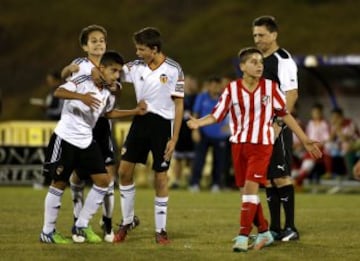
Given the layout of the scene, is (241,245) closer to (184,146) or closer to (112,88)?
(112,88)

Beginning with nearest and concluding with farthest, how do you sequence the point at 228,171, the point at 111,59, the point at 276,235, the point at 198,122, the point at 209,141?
1. the point at 198,122
2. the point at 111,59
3. the point at 276,235
4. the point at 209,141
5. the point at 228,171

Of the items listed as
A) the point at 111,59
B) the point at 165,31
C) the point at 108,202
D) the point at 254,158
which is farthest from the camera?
the point at 165,31

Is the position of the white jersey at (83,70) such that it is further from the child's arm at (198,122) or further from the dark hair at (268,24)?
the dark hair at (268,24)

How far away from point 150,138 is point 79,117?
72 centimetres

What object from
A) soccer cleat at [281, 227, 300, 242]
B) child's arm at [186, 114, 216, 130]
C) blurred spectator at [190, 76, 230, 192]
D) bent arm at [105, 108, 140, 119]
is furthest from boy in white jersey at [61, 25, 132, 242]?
blurred spectator at [190, 76, 230, 192]

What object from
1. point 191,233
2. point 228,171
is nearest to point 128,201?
point 191,233

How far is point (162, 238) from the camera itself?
10.8m

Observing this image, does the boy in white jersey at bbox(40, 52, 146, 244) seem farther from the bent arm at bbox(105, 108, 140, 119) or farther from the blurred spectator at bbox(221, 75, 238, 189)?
the blurred spectator at bbox(221, 75, 238, 189)

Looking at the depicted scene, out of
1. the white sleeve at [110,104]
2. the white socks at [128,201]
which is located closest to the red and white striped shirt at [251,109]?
the white sleeve at [110,104]

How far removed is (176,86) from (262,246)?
168cm

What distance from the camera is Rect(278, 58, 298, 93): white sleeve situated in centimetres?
1098

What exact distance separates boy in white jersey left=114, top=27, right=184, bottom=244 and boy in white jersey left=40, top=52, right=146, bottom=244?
0.73ft

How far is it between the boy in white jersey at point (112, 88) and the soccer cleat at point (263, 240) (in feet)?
4.55

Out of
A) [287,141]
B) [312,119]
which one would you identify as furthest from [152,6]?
[287,141]
